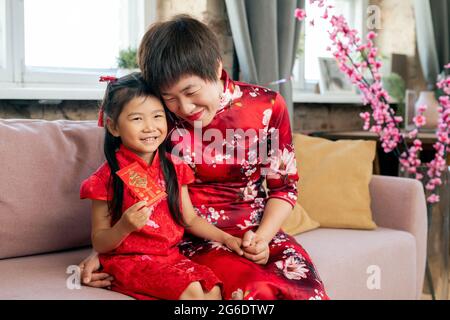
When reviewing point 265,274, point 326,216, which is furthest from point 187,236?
point 326,216

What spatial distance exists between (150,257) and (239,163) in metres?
0.42

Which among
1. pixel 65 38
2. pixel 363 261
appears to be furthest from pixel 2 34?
pixel 363 261

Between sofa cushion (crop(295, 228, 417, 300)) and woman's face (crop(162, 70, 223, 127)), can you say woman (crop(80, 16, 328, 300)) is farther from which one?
sofa cushion (crop(295, 228, 417, 300))

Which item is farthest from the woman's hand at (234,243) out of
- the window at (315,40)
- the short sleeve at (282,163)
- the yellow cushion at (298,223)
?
the window at (315,40)

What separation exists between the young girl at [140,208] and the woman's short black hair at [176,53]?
5 centimetres

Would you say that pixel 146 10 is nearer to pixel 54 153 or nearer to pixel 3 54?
pixel 3 54

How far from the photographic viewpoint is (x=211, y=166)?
182cm

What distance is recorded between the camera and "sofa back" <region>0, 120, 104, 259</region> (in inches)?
72.9

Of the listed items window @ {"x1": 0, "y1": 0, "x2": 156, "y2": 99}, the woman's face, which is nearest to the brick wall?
window @ {"x1": 0, "y1": 0, "x2": 156, "y2": 99}

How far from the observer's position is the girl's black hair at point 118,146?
159cm

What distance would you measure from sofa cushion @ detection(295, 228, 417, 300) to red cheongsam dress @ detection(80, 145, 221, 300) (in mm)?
611

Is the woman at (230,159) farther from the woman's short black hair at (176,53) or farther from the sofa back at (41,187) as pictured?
the sofa back at (41,187)

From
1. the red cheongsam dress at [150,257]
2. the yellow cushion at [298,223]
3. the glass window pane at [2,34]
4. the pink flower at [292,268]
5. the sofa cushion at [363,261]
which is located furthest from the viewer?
the glass window pane at [2,34]

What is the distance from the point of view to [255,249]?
5.39 feet
